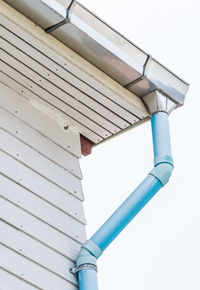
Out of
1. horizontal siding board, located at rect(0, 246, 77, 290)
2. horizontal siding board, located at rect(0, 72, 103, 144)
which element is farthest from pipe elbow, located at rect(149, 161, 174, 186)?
horizontal siding board, located at rect(0, 246, 77, 290)

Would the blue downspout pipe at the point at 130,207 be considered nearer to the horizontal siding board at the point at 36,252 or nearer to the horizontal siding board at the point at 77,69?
the horizontal siding board at the point at 36,252

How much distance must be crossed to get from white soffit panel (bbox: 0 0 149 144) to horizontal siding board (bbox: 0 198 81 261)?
82 cm

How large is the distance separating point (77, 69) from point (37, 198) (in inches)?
28.3

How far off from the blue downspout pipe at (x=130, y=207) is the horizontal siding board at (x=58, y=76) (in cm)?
29

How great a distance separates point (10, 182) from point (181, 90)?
121 cm

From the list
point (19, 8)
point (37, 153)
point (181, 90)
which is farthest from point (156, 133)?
point (19, 8)

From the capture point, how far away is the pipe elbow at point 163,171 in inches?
155

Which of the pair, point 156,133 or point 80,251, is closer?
point 80,251

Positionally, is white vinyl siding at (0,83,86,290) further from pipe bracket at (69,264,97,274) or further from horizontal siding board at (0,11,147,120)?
horizontal siding board at (0,11,147,120)

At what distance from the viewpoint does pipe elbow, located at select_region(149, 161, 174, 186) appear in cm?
394

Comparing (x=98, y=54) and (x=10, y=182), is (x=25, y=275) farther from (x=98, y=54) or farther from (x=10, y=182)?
(x=98, y=54)

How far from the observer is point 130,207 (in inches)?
150

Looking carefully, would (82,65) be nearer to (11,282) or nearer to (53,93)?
(53,93)

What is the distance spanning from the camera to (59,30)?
12.7 feet
